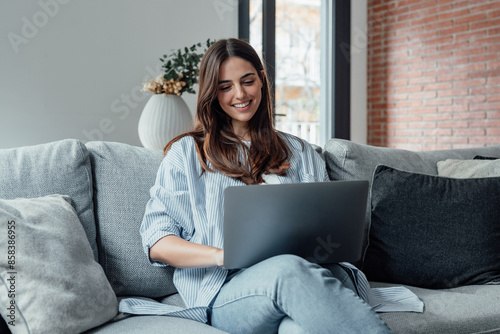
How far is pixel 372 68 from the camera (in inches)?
198

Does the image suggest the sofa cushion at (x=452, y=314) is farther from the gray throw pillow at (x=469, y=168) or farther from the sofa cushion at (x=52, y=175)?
the sofa cushion at (x=52, y=175)

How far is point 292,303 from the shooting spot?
1.18 meters

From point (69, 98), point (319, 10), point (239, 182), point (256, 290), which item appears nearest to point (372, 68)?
point (319, 10)

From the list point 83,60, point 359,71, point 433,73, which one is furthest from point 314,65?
point 83,60

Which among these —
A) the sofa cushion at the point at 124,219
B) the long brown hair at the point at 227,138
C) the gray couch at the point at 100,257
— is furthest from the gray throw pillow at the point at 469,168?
the sofa cushion at the point at 124,219

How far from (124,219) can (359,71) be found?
375 cm

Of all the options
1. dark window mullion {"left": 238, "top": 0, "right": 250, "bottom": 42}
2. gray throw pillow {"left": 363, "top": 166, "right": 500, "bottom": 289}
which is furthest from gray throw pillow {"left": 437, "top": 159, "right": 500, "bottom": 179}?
dark window mullion {"left": 238, "top": 0, "right": 250, "bottom": 42}

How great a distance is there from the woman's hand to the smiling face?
0.47 metres

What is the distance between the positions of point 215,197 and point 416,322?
644 millimetres

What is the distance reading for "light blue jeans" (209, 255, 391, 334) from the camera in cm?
114

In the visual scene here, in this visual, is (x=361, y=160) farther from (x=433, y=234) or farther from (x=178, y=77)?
(x=178, y=77)

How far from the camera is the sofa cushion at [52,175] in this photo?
4.76 feet

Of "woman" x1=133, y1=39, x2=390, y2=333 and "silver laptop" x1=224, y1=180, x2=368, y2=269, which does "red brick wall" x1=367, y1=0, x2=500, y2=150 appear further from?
"silver laptop" x1=224, y1=180, x2=368, y2=269

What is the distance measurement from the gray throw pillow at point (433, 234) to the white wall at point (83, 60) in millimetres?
2032
